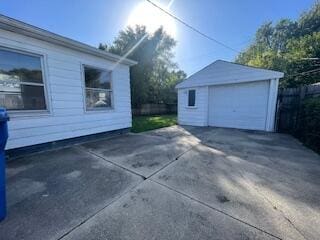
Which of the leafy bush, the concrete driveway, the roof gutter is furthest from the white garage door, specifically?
the roof gutter

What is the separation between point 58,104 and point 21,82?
974 millimetres

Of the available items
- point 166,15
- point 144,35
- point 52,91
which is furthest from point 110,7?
point 144,35

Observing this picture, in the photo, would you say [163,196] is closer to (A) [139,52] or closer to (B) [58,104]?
(B) [58,104]

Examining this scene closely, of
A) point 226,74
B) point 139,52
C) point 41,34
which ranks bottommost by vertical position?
point 226,74

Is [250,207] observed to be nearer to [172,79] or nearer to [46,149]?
[46,149]

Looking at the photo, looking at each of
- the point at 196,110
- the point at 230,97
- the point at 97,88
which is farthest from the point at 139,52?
the point at 97,88

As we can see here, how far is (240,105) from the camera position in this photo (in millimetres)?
7980

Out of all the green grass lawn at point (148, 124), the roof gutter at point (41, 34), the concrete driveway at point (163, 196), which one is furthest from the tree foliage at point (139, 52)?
the concrete driveway at point (163, 196)

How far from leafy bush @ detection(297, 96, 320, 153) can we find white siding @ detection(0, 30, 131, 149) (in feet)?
22.4

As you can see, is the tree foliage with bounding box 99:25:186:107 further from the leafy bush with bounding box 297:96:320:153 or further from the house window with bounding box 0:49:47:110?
the leafy bush with bounding box 297:96:320:153

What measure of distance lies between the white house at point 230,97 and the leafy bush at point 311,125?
175 centimetres

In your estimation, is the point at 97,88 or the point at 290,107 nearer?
the point at 97,88

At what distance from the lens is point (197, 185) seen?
2.62 meters

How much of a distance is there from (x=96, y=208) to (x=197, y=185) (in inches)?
61.6
